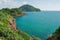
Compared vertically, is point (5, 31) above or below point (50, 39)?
above

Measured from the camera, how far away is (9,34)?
29156 millimetres

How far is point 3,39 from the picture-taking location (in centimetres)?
2656

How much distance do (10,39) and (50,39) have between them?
23.3 meters

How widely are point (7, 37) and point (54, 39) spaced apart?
21016 millimetres

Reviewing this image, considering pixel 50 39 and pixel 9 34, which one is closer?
pixel 9 34

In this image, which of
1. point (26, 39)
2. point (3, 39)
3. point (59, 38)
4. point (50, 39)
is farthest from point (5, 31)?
point (50, 39)

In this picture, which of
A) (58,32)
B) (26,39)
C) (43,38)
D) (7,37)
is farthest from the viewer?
(43,38)

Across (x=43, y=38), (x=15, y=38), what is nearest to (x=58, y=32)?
(x=43, y=38)

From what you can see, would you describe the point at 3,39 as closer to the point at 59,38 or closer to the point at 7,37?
the point at 7,37

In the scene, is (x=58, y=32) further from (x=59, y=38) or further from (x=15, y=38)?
(x=15, y=38)

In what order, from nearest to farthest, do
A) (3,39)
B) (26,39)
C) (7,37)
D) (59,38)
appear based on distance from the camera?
(3,39)
(7,37)
(26,39)
(59,38)

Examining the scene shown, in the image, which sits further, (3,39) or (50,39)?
(50,39)

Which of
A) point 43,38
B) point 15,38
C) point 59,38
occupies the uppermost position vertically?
point 15,38

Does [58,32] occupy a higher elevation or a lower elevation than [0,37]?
lower
